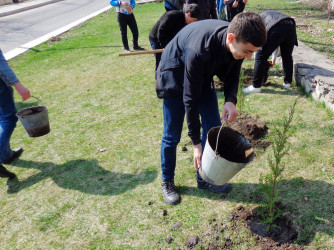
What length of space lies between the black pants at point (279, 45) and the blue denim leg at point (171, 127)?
267 cm

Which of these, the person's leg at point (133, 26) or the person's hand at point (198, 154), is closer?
the person's hand at point (198, 154)

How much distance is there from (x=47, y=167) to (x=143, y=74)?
3.38 metres

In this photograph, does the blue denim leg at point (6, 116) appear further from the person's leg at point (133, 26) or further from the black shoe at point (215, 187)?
the person's leg at point (133, 26)

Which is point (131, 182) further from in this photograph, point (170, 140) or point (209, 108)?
point (209, 108)

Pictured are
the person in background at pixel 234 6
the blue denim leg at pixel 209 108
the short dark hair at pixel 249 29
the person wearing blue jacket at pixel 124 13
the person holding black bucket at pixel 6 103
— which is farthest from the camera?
the person in background at pixel 234 6

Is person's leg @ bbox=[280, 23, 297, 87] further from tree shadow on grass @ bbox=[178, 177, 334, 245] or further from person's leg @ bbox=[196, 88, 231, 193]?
person's leg @ bbox=[196, 88, 231, 193]

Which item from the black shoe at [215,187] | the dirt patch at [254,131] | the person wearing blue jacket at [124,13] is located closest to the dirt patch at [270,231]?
the black shoe at [215,187]

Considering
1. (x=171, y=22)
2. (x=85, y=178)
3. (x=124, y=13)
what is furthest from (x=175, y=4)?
(x=85, y=178)

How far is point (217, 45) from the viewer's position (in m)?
1.96

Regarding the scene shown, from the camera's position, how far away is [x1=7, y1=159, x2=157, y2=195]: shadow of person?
3.22m

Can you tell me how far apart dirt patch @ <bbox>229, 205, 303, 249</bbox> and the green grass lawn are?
0.06 meters

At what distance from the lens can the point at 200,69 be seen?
1962mm

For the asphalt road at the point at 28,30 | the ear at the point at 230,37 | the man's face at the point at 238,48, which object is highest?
the ear at the point at 230,37

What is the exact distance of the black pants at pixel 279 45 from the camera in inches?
171
